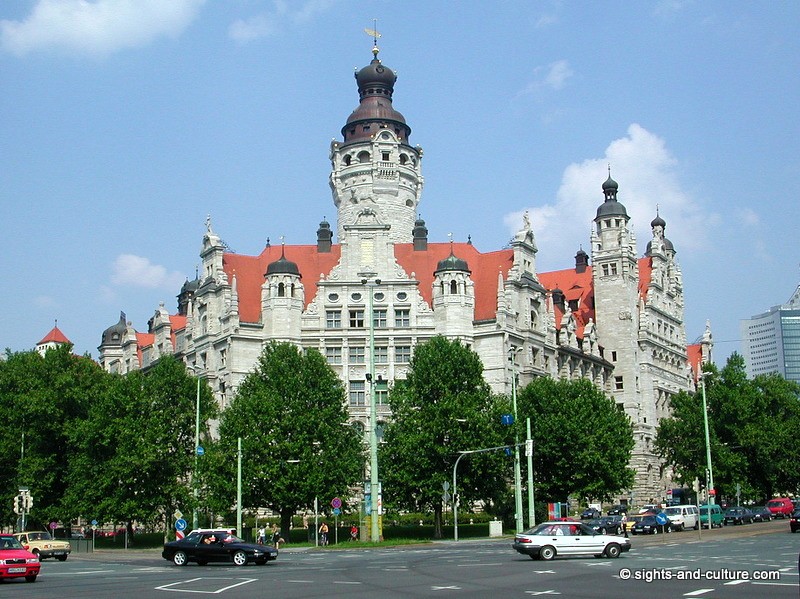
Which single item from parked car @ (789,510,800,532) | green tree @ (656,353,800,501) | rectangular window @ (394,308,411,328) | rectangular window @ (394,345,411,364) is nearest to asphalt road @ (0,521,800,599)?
parked car @ (789,510,800,532)

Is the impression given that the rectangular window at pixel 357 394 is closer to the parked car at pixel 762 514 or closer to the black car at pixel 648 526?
the black car at pixel 648 526

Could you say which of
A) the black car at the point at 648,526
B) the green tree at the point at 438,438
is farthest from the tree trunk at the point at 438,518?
the black car at the point at 648,526

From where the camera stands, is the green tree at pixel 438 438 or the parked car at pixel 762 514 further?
the parked car at pixel 762 514

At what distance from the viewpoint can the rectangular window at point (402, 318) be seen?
3659 inches

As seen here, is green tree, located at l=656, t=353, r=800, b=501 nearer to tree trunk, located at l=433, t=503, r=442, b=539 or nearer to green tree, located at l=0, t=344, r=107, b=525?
tree trunk, located at l=433, t=503, r=442, b=539

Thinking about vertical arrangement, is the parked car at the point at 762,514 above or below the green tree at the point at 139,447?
below

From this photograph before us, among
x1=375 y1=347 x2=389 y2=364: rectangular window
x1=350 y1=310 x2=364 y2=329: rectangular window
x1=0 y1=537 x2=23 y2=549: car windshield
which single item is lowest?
x1=0 y1=537 x2=23 y2=549: car windshield

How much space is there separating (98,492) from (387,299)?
31.2 meters

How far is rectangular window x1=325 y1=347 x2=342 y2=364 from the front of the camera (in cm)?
9250

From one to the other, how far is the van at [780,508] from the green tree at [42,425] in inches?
2280

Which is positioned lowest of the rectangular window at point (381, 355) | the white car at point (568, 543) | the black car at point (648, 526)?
the black car at point (648, 526)

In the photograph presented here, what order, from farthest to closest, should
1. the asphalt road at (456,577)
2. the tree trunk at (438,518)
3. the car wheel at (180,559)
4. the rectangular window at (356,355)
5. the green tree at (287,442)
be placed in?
the rectangular window at (356,355)
the tree trunk at (438,518)
the green tree at (287,442)
the car wheel at (180,559)
the asphalt road at (456,577)

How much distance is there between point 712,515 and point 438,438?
2164cm

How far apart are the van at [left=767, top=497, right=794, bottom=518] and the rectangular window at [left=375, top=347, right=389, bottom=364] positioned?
118 ft
